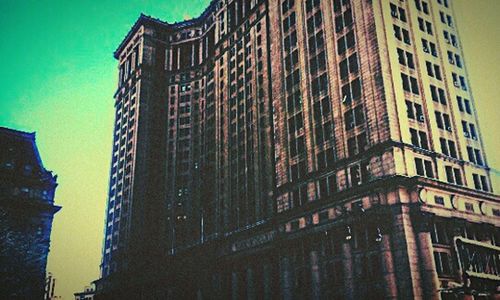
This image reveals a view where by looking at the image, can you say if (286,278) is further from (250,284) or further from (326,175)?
(326,175)

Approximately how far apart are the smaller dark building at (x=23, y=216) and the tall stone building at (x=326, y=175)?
2587 centimetres

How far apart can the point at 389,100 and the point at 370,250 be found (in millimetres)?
15923

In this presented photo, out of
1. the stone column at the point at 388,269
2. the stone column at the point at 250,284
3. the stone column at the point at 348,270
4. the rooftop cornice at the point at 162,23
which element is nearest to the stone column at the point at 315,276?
the stone column at the point at 348,270

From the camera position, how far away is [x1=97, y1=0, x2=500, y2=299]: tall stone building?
43.1 m

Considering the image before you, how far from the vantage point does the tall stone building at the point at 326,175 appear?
141ft

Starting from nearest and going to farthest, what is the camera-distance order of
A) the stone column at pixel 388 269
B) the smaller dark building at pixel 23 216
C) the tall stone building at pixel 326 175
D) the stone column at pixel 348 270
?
the stone column at pixel 388 269
the tall stone building at pixel 326 175
the stone column at pixel 348 270
the smaller dark building at pixel 23 216

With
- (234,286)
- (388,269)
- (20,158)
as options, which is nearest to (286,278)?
(234,286)

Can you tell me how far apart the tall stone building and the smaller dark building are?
25.9m

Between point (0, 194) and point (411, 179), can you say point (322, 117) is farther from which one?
point (0, 194)

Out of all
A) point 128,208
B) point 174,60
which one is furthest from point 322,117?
point 174,60

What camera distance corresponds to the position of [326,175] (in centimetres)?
5181

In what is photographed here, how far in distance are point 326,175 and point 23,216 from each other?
4374cm

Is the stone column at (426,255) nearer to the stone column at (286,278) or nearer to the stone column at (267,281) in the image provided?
the stone column at (286,278)

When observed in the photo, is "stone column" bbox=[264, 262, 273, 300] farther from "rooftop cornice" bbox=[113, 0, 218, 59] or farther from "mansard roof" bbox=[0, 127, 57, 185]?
"rooftop cornice" bbox=[113, 0, 218, 59]
